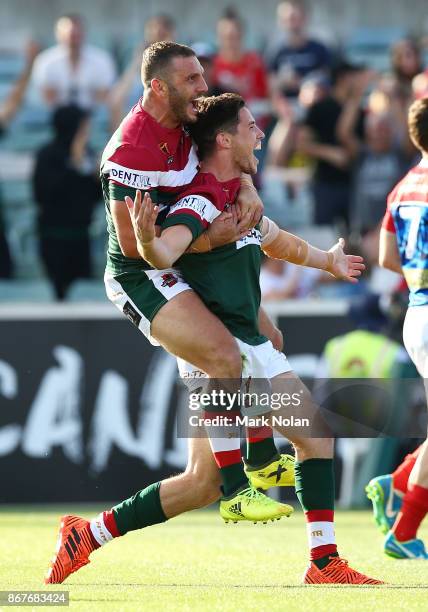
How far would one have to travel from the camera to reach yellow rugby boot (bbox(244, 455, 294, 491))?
6.74 meters

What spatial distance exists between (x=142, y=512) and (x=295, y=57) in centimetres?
982

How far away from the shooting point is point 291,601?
584 centimetres

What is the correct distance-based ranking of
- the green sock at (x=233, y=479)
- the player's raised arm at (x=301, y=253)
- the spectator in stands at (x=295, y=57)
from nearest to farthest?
the green sock at (x=233, y=479)
the player's raised arm at (x=301, y=253)
the spectator in stands at (x=295, y=57)

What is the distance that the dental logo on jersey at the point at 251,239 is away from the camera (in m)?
6.70

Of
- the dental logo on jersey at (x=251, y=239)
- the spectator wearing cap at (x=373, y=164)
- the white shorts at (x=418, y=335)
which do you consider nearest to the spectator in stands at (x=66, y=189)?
the spectator wearing cap at (x=373, y=164)

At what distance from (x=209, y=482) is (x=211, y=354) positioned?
71cm

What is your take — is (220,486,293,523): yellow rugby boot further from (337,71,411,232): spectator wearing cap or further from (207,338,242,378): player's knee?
(337,71,411,232): spectator wearing cap

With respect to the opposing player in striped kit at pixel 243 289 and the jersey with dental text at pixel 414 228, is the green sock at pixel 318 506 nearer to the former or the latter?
the opposing player in striped kit at pixel 243 289

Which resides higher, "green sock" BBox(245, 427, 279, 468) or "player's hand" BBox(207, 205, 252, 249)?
"player's hand" BBox(207, 205, 252, 249)

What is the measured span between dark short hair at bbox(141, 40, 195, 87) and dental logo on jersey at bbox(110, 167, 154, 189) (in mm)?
508

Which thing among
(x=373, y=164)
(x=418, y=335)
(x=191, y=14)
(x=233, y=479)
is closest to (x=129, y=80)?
(x=373, y=164)

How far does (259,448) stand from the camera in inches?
265

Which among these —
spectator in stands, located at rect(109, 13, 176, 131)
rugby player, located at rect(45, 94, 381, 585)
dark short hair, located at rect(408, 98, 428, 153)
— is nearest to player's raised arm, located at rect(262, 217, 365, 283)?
rugby player, located at rect(45, 94, 381, 585)

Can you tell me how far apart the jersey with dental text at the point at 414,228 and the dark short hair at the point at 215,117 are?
142cm
